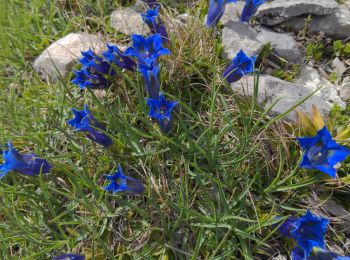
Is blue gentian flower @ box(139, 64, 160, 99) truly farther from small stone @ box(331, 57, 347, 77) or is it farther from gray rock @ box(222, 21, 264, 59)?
small stone @ box(331, 57, 347, 77)

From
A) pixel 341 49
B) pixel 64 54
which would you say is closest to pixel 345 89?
pixel 341 49

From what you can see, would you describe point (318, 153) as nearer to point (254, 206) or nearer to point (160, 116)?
point (254, 206)

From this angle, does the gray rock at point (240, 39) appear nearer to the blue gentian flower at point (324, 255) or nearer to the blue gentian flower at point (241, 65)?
the blue gentian flower at point (241, 65)

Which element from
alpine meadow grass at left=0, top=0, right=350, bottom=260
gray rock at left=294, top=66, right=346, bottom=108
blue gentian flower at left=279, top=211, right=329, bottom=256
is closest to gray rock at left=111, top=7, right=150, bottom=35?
alpine meadow grass at left=0, top=0, right=350, bottom=260

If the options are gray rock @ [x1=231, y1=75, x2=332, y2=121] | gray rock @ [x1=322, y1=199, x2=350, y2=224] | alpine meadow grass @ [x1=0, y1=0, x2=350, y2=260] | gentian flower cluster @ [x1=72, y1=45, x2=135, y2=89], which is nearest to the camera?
alpine meadow grass @ [x1=0, y1=0, x2=350, y2=260]

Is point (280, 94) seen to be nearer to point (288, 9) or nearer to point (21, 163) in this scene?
point (288, 9)
